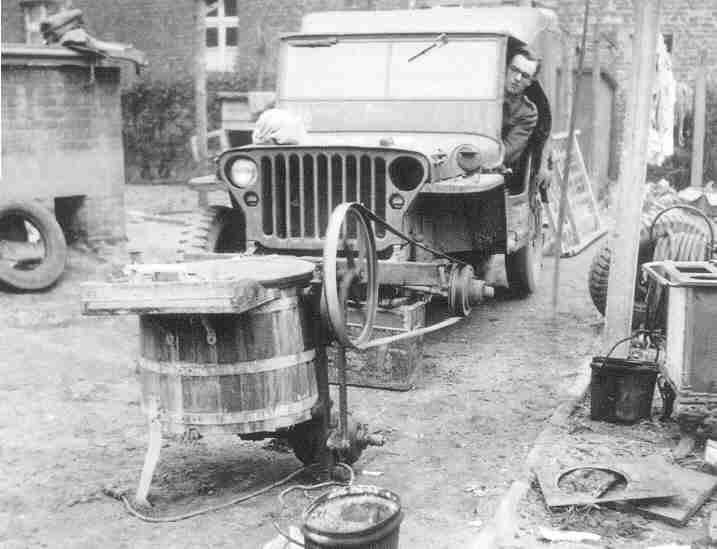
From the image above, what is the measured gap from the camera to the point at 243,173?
570 cm

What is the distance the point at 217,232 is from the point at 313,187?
1.58m

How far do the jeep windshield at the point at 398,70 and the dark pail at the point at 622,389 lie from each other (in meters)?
2.59

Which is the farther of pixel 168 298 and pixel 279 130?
pixel 279 130

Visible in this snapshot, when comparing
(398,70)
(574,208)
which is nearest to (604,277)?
(398,70)

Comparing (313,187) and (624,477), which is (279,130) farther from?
(624,477)

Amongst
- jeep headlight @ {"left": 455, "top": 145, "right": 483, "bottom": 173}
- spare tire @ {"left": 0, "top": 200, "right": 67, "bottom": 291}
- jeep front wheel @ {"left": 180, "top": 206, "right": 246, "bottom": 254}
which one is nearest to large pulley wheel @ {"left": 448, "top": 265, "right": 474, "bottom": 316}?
jeep headlight @ {"left": 455, "top": 145, "right": 483, "bottom": 173}

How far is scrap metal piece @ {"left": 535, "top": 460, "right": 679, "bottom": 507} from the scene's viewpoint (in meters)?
4.02

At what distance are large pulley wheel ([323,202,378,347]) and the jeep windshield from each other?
Answer: 2779 mm

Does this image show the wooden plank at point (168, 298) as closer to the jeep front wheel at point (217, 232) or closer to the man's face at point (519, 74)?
the jeep front wheel at point (217, 232)

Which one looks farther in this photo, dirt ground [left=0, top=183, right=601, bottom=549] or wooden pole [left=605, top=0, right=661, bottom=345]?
wooden pole [left=605, top=0, right=661, bottom=345]

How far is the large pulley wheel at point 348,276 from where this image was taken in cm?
367

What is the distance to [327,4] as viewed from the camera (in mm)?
18703

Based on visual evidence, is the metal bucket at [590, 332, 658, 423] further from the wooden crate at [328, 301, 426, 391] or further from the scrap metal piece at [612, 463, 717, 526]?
the wooden crate at [328, 301, 426, 391]

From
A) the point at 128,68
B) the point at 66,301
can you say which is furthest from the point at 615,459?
the point at 128,68
